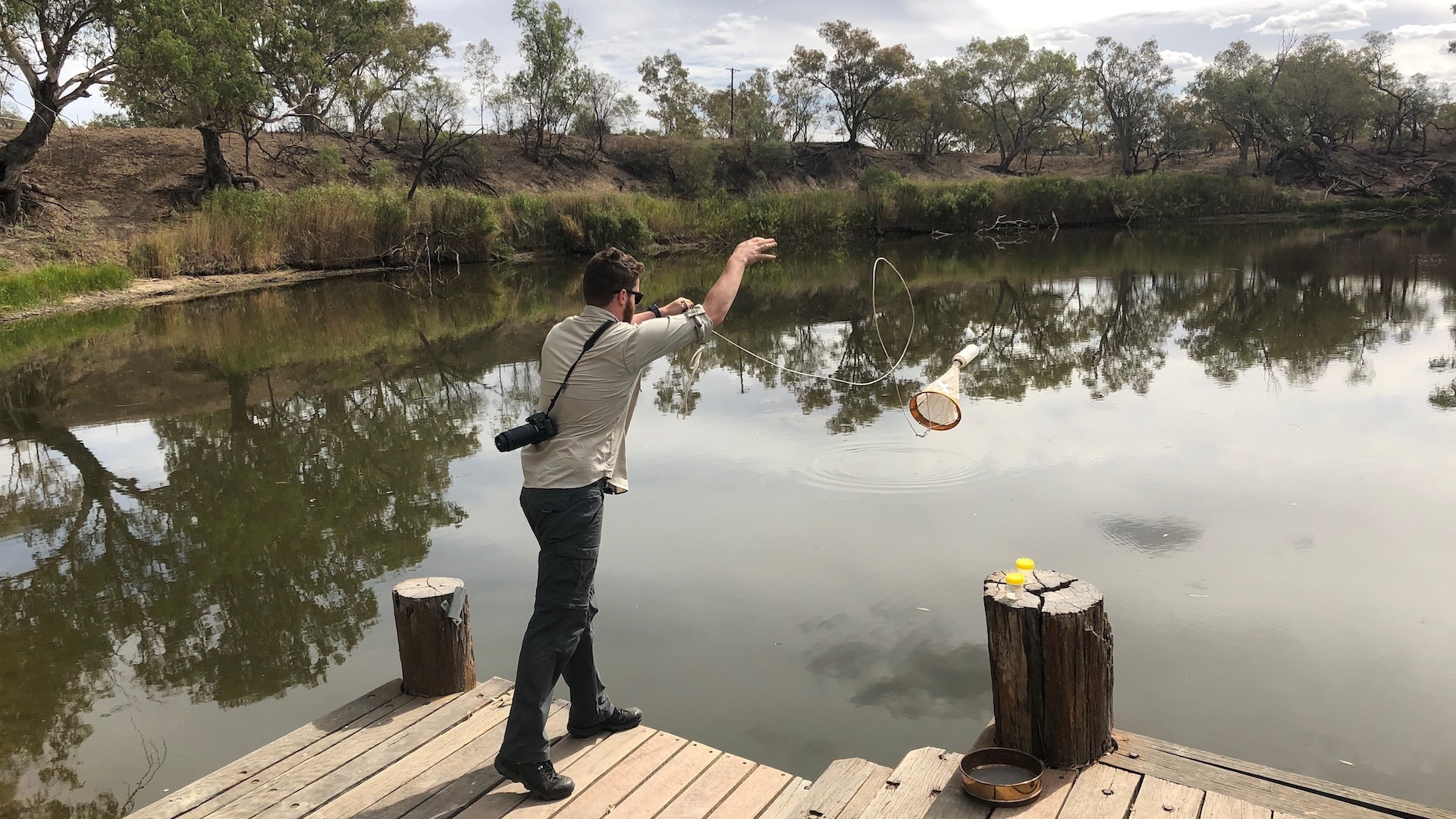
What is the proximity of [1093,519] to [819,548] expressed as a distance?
1.86 m

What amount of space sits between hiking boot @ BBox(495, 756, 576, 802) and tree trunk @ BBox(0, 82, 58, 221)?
1135 inches

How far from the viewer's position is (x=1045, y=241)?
36.4 metres

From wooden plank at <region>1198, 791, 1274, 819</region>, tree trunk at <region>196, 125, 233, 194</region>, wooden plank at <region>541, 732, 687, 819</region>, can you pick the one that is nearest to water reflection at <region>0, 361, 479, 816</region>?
wooden plank at <region>541, 732, 687, 819</region>

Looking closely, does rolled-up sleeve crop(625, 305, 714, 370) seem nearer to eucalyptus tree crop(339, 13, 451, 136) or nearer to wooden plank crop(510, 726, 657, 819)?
wooden plank crop(510, 726, 657, 819)

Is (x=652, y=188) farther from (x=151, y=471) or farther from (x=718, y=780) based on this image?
(x=718, y=780)

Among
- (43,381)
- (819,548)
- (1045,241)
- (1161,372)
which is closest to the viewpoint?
(819,548)

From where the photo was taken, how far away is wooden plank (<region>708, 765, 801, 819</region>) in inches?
134

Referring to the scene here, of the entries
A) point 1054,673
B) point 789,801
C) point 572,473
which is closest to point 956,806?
point 1054,673

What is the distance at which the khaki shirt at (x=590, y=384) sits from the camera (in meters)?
3.47

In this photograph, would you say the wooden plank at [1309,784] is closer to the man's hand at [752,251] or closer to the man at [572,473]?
the man at [572,473]

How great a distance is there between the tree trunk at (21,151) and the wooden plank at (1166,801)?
1191 inches

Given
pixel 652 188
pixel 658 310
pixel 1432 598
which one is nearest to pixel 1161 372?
pixel 1432 598

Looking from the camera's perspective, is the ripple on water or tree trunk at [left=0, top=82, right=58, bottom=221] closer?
the ripple on water

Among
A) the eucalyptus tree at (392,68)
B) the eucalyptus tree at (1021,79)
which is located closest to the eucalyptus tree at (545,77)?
the eucalyptus tree at (392,68)
